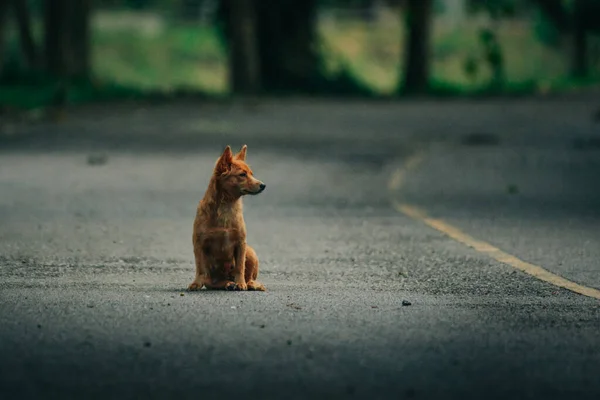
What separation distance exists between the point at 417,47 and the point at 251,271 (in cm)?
3492

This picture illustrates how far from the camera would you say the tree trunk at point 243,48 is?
4266 cm

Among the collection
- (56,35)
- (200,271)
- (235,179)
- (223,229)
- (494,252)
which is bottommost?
(56,35)

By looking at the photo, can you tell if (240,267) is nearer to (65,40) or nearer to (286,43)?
(286,43)

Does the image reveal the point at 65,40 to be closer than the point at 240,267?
No

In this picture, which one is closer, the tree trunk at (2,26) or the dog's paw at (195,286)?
the dog's paw at (195,286)

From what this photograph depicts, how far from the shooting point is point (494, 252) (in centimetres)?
1334

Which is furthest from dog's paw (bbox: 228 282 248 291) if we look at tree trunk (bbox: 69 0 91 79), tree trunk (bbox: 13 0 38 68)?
tree trunk (bbox: 13 0 38 68)

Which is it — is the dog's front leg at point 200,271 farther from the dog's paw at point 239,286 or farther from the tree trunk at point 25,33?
the tree trunk at point 25,33

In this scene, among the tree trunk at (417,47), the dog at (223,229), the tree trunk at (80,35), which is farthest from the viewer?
the tree trunk at (80,35)

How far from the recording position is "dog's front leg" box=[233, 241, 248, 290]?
10172mm

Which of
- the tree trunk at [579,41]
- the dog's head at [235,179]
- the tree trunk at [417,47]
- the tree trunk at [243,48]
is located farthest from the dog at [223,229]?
the tree trunk at [579,41]

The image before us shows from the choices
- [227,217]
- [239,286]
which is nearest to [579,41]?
[239,286]

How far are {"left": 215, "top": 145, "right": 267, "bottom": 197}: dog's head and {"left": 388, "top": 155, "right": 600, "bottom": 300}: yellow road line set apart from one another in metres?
2.49

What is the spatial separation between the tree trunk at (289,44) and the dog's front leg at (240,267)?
3448cm
